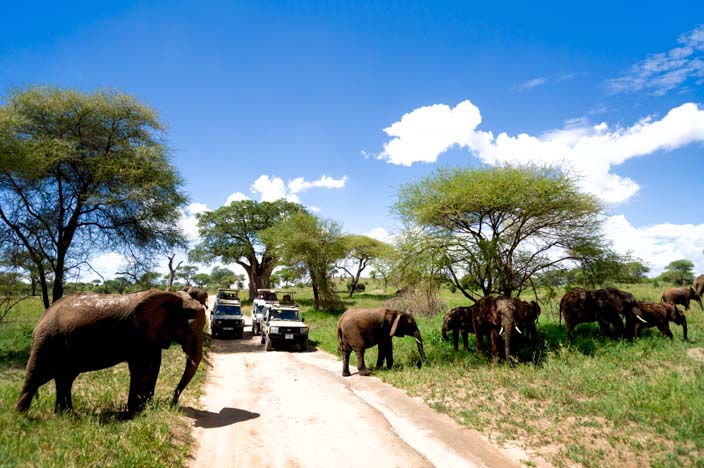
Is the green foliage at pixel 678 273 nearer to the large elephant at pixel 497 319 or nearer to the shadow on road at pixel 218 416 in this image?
the large elephant at pixel 497 319

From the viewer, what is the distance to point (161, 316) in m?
7.38

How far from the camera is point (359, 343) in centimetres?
1215

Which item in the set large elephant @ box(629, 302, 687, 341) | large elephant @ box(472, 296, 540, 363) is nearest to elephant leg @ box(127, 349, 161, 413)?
large elephant @ box(472, 296, 540, 363)

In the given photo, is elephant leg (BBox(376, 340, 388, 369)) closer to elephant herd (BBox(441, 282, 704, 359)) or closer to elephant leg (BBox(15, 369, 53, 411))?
elephant herd (BBox(441, 282, 704, 359))

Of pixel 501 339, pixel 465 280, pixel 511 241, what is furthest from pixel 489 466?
pixel 511 241

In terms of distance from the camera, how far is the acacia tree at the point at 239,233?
44.2m

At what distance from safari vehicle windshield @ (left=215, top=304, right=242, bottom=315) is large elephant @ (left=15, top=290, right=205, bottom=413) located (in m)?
14.4

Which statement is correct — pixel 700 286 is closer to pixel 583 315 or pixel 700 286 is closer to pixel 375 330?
pixel 583 315

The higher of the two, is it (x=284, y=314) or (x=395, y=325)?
(x=395, y=325)

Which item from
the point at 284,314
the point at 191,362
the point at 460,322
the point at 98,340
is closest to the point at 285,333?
the point at 284,314

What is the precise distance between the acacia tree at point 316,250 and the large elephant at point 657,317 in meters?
21.2

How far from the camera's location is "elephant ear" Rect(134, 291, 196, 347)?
7.06 metres

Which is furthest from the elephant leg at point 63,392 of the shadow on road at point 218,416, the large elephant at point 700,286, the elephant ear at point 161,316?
the large elephant at point 700,286

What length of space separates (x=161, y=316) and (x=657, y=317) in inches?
602
